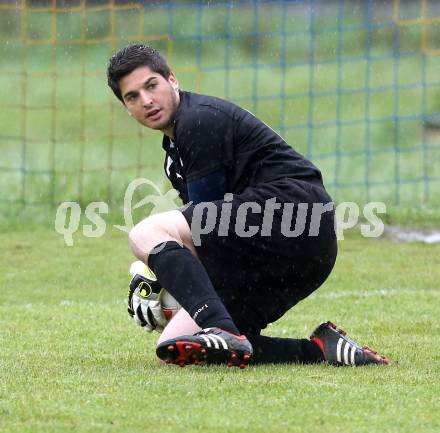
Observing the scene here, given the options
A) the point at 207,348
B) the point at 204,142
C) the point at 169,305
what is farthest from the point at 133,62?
the point at 207,348

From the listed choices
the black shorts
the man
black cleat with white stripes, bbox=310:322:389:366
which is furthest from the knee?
black cleat with white stripes, bbox=310:322:389:366

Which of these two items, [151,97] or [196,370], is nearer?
[196,370]

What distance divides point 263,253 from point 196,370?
53 cm

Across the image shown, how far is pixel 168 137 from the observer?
5055 millimetres

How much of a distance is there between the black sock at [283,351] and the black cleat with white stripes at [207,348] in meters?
0.36

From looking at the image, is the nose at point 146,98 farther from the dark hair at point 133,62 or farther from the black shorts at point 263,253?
the black shorts at point 263,253

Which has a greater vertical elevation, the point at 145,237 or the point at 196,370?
the point at 145,237

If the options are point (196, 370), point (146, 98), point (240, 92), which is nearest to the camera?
point (196, 370)

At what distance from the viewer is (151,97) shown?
492cm

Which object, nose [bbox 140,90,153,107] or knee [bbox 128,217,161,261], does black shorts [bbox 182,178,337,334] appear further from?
nose [bbox 140,90,153,107]

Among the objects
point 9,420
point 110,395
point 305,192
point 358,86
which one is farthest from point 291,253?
point 358,86

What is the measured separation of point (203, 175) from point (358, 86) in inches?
549

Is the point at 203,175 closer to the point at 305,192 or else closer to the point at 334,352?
the point at 305,192

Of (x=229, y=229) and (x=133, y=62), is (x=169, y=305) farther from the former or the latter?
(x=133, y=62)
